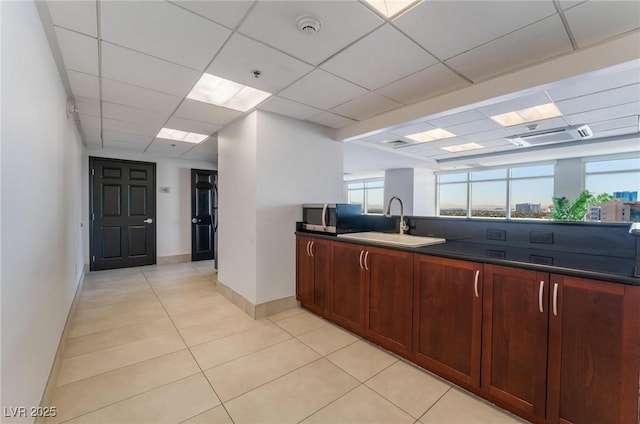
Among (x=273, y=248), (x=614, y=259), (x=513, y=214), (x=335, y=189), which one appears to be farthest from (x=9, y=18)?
(x=513, y=214)

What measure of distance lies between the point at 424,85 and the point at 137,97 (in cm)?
301

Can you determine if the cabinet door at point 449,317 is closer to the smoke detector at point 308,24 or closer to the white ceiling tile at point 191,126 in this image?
the smoke detector at point 308,24

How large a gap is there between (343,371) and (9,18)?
9.33ft

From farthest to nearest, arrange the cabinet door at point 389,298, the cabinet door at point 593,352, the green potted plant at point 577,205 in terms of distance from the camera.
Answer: the green potted plant at point 577,205, the cabinet door at point 389,298, the cabinet door at point 593,352

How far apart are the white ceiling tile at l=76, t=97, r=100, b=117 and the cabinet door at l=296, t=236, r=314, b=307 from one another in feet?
9.32

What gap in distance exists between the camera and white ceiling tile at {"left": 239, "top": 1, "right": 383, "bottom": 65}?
63.5 inches

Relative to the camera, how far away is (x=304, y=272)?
11.2 ft

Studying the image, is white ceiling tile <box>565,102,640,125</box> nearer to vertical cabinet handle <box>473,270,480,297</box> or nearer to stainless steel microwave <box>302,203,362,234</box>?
stainless steel microwave <box>302,203,362,234</box>

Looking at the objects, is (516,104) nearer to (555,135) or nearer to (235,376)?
(555,135)

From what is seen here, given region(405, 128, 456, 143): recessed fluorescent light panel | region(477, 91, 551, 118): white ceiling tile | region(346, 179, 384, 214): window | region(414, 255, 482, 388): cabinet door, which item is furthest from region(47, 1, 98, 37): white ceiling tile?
region(346, 179, 384, 214): window

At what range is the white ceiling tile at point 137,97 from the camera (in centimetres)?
266

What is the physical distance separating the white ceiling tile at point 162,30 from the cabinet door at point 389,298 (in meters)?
2.13

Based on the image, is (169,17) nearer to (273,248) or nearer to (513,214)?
(273,248)

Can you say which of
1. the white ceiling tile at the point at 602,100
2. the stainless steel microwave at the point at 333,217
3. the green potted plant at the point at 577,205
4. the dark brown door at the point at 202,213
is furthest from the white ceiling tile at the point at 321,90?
the green potted plant at the point at 577,205
